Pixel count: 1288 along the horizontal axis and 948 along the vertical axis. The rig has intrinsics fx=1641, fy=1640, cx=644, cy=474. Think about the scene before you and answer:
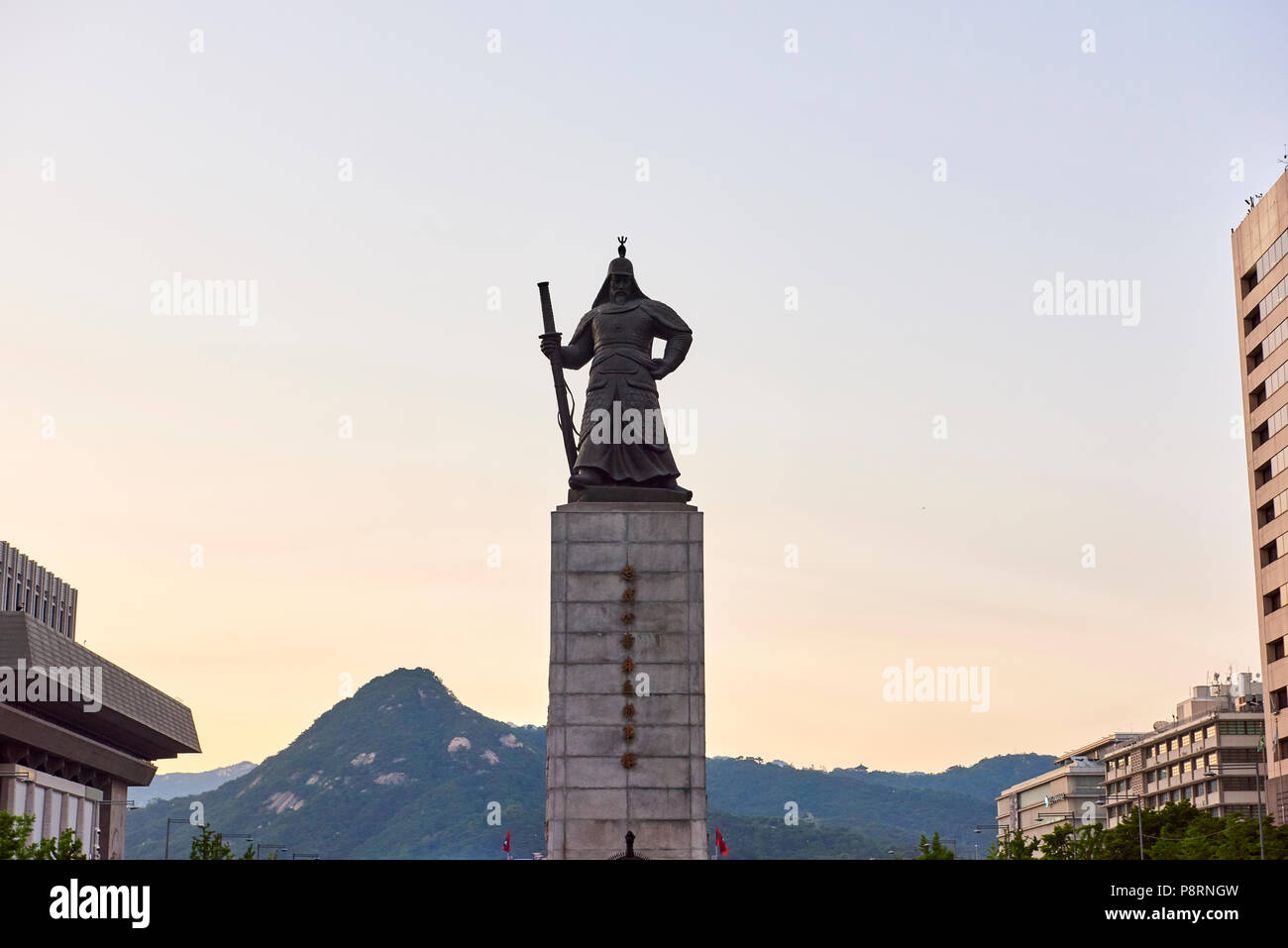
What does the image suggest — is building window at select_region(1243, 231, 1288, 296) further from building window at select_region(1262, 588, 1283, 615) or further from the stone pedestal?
the stone pedestal

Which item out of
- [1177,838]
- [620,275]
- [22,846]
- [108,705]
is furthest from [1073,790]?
[620,275]

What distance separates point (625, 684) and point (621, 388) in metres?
6.33

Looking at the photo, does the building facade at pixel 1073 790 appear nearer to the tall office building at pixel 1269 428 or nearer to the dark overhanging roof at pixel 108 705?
the tall office building at pixel 1269 428

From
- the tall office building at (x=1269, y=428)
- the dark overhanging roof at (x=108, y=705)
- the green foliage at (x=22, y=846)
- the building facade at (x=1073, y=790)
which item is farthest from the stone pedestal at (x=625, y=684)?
the building facade at (x=1073, y=790)

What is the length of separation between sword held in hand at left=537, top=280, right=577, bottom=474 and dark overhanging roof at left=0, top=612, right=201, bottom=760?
74342 millimetres

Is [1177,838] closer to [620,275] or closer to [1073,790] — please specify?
[620,275]

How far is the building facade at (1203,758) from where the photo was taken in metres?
119

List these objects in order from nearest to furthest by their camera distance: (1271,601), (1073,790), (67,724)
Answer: (1271,601) < (67,724) < (1073,790)

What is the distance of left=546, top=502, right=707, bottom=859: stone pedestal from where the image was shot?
101 feet

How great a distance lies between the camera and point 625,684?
103ft

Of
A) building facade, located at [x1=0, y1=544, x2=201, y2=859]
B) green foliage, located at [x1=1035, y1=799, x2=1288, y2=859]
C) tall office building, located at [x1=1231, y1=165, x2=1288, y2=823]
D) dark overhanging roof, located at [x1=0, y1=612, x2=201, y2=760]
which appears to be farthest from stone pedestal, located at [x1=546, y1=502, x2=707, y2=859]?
dark overhanging roof, located at [x1=0, y1=612, x2=201, y2=760]

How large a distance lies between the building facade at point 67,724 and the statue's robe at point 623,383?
70.0 m
